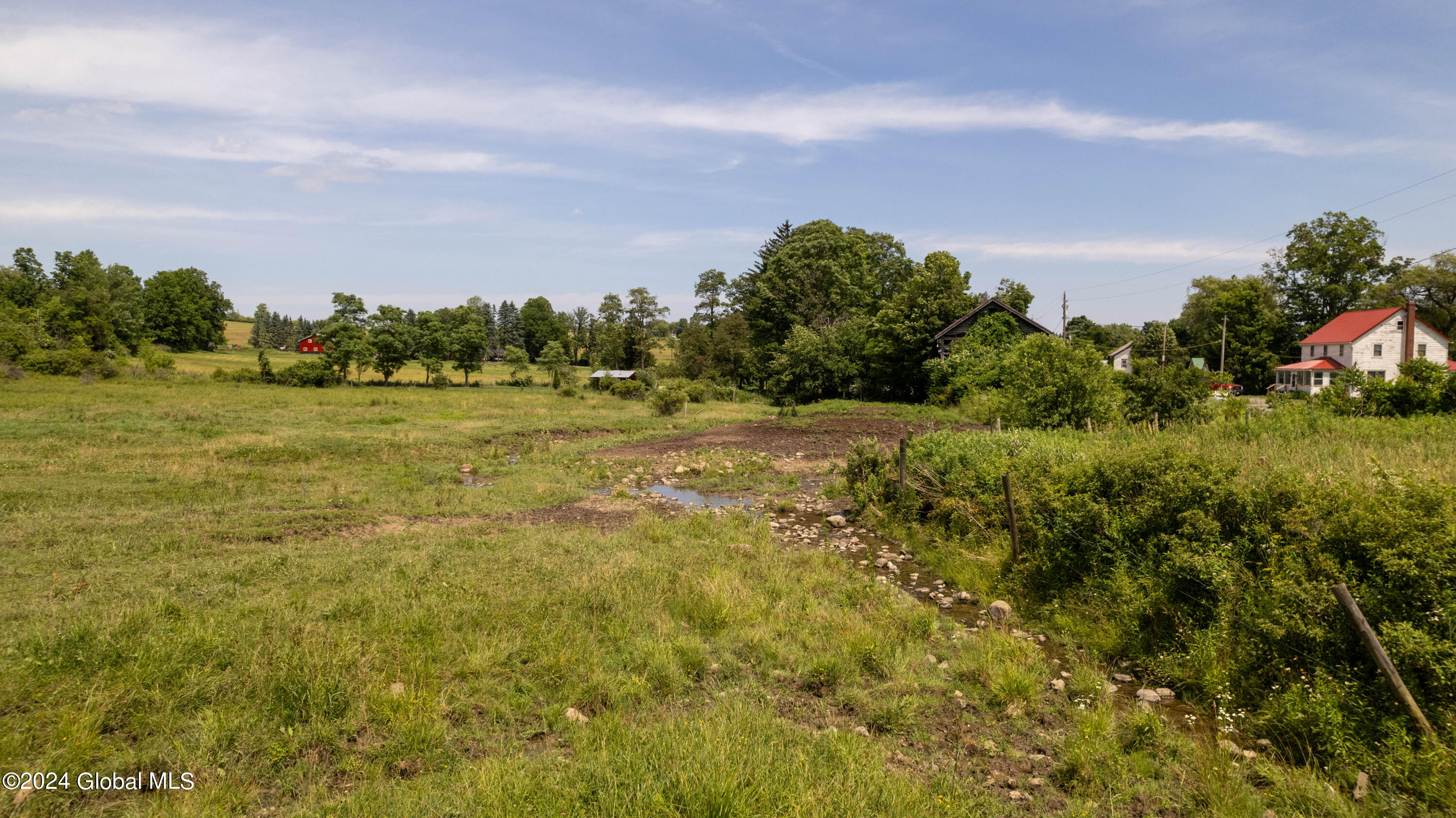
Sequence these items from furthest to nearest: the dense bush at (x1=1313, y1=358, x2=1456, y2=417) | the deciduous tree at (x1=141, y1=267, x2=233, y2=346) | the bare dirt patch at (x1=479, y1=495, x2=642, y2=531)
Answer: the deciduous tree at (x1=141, y1=267, x2=233, y2=346) < the dense bush at (x1=1313, y1=358, x2=1456, y2=417) < the bare dirt patch at (x1=479, y1=495, x2=642, y2=531)

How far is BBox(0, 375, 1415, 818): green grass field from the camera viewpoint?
4.72 m

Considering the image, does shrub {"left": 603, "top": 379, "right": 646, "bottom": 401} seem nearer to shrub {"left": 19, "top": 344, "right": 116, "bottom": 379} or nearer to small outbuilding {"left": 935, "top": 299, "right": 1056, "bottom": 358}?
small outbuilding {"left": 935, "top": 299, "right": 1056, "bottom": 358}

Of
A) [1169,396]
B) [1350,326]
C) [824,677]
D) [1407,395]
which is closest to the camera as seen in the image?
[824,677]

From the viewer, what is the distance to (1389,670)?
4.76m

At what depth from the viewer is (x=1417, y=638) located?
16.1ft

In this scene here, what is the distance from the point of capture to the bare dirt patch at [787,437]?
80.9 feet

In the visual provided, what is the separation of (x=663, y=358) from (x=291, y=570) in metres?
75.8

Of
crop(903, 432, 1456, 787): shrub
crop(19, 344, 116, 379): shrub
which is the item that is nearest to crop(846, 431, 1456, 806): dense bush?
crop(903, 432, 1456, 787): shrub

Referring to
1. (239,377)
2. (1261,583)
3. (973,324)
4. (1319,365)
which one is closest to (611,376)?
(239,377)

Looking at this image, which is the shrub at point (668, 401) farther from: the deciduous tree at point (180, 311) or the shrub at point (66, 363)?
the deciduous tree at point (180, 311)

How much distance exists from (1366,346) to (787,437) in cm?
4722

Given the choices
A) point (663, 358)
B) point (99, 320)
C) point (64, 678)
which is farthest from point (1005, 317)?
point (99, 320)

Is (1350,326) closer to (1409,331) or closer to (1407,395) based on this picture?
(1409,331)

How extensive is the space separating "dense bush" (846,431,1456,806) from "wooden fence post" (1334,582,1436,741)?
0.16 meters
